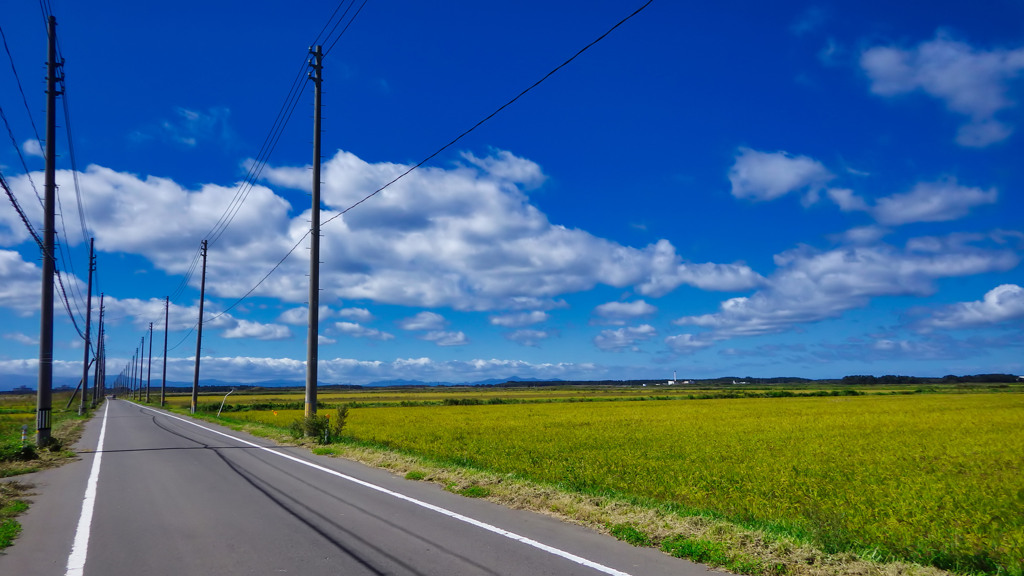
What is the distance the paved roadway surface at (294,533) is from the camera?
648 centimetres

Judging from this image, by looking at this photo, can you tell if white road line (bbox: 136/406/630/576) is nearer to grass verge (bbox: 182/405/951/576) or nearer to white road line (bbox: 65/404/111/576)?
grass verge (bbox: 182/405/951/576)

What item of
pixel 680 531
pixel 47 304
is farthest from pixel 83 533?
pixel 47 304

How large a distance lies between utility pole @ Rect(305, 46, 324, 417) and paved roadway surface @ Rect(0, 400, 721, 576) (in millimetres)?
8613

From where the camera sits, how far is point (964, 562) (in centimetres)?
681

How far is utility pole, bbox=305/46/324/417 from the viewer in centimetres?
2200

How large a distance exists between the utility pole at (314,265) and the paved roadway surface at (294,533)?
8613 millimetres

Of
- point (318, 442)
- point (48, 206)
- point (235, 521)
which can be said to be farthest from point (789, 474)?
point (48, 206)

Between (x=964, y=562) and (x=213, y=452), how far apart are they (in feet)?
59.3

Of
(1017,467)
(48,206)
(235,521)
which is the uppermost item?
(48,206)

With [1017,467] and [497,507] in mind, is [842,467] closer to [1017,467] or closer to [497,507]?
[1017,467]

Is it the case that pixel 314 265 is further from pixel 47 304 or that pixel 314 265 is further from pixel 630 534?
pixel 630 534

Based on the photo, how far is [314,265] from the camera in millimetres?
23016

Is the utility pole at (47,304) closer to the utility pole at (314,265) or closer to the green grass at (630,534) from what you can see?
the utility pole at (314,265)

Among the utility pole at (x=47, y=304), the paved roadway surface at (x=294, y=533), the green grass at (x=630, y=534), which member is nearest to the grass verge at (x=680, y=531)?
the green grass at (x=630, y=534)
